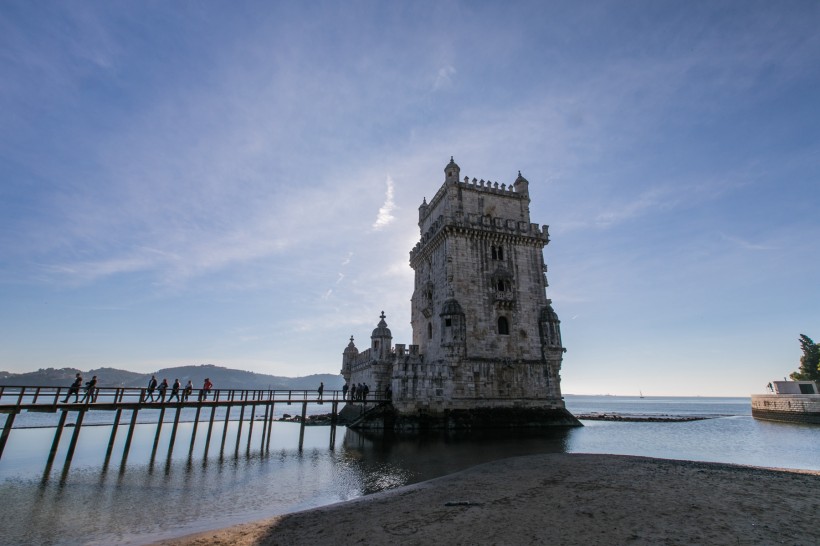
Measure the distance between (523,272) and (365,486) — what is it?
85.9 ft

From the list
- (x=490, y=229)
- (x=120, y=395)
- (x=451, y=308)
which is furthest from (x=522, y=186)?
(x=120, y=395)

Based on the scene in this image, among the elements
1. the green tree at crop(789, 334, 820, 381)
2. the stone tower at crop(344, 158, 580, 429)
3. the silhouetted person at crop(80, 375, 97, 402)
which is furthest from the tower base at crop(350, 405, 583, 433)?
the green tree at crop(789, 334, 820, 381)

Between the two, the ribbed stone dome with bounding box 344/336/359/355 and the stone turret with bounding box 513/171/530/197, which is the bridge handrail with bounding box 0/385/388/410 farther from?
the stone turret with bounding box 513/171/530/197

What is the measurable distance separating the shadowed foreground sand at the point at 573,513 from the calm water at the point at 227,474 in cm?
264

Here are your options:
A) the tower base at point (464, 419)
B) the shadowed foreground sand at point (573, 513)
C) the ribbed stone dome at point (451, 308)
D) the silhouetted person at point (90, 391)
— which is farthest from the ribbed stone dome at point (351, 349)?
the shadowed foreground sand at point (573, 513)

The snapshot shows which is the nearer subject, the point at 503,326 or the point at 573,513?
the point at 573,513

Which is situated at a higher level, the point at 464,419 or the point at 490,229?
the point at 490,229

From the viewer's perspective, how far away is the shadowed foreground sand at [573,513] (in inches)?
307

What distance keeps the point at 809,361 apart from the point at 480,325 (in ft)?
177

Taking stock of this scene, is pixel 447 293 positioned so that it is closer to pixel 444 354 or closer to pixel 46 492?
pixel 444 354

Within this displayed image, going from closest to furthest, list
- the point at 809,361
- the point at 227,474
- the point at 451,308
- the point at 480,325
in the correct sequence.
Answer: the point at 227,474 → the point at 451,308 → the point at 480,325 → the point at 809,361

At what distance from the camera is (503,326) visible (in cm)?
3481

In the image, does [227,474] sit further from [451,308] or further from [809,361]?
[809,361]

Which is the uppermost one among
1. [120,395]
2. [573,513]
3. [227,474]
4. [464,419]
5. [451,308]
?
[451,308]
